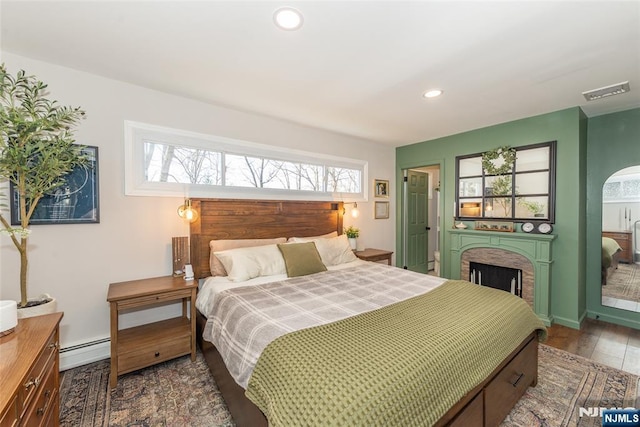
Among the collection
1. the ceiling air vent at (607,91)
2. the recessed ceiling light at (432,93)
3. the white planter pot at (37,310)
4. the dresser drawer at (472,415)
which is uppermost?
the recessed ceiling light at (432,93)

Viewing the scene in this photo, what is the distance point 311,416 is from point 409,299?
4.36ft

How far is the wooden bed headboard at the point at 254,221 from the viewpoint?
9.38 feet

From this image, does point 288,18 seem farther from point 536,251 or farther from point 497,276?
point 497,276

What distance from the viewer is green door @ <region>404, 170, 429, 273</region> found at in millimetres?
5145

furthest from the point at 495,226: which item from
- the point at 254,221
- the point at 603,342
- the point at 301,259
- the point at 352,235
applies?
the point at 254,221

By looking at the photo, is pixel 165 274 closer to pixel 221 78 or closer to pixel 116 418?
pixel 116 418

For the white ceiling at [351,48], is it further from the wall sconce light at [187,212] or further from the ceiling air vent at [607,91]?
the wall sconce light at [187,212]

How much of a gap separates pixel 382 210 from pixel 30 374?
14.7ft

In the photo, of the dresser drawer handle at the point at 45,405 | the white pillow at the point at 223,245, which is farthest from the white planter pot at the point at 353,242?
the dresser drawer handle at the point at 45,405

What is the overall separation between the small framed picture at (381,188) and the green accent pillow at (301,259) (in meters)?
2.14

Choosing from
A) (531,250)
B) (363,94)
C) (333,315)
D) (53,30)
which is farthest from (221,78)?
(531,250)

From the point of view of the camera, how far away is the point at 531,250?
3.26 metres

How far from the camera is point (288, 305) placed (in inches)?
76.2

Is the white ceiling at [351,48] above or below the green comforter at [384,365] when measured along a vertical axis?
above
